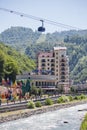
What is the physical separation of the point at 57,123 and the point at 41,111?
19.6 meters

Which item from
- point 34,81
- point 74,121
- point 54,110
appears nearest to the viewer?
point 74,121

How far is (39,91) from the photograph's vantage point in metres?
143

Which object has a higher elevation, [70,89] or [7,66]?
[7,66]

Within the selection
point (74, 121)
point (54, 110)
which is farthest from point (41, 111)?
point (74, 121)

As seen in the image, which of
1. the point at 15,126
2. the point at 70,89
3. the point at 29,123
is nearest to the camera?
the point at 15,126

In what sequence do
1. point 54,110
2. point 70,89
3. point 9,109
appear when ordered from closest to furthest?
point 9,109, point 54,110, point 70,89

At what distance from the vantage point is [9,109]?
80562 millimetres

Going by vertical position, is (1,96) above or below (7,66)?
below

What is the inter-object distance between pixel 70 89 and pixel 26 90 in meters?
52.7

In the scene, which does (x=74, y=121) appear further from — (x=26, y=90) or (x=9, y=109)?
(x=26, y=90)

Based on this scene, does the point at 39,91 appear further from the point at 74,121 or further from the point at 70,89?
the point at 74,121

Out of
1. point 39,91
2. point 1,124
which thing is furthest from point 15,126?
point 39,91

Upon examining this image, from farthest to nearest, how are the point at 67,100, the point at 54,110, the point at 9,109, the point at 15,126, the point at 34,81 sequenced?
the point at 34,81 → the point at 67,100 → the point at 54,110 → the point at 9,109 → the point at 15,126

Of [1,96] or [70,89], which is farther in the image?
[70,89]
